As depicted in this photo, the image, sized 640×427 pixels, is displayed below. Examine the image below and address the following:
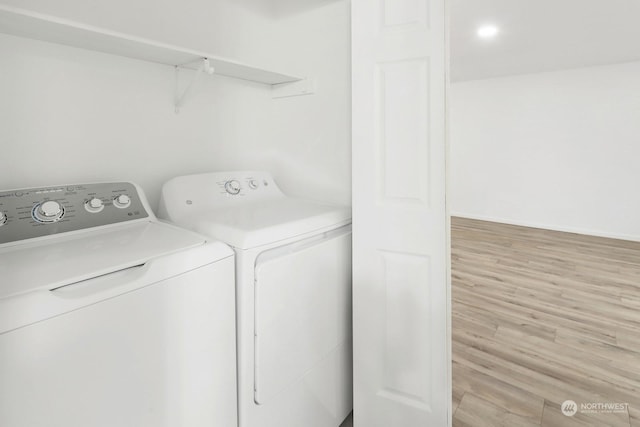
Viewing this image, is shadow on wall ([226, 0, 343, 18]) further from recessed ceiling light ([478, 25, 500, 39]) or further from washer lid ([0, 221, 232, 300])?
recessed ceiling light ([478, 25, 500, 39])

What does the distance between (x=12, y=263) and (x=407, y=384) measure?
135 centimetres

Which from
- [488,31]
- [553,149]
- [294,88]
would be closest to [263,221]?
[294,88]

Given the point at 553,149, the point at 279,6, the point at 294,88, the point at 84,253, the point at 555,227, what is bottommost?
the point at 555,227

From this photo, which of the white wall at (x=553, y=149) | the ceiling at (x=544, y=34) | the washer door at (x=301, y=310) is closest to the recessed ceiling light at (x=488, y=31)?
the ceiling at (x=544, y=34)

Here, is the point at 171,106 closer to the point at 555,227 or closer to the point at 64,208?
the point at 64,208

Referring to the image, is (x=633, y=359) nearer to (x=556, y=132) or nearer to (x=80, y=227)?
(x=80, y=227)

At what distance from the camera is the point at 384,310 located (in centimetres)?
137

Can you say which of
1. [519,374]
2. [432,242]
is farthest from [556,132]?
[432,242]

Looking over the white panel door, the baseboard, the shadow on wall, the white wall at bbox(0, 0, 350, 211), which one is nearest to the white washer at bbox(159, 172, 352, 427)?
the white panel door

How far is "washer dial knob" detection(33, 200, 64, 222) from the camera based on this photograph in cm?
105

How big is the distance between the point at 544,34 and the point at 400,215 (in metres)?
3.67

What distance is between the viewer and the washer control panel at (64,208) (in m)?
1.00

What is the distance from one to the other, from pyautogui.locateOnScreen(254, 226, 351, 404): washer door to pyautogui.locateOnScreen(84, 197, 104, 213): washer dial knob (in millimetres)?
608

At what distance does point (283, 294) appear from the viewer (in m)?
1.15
